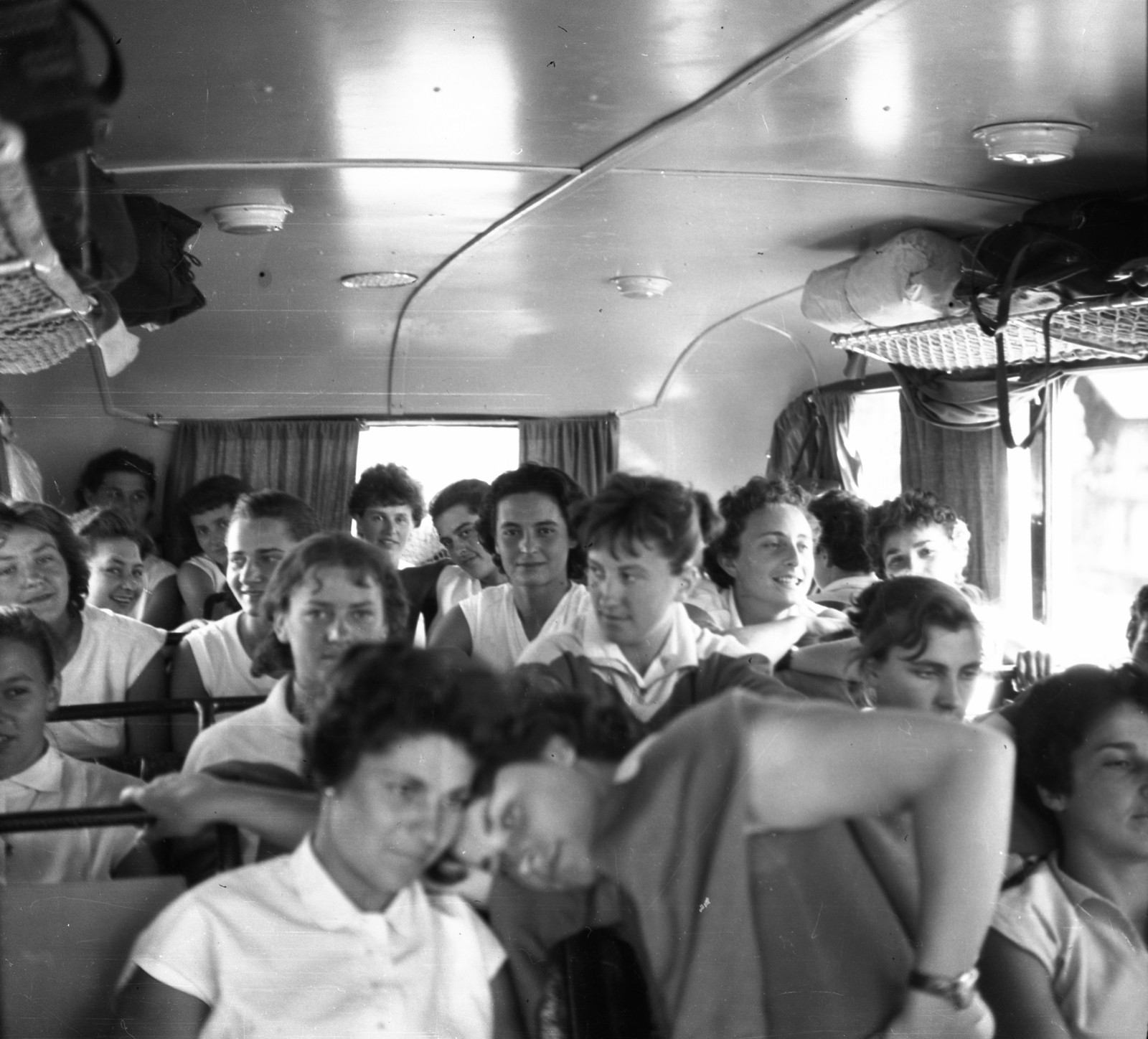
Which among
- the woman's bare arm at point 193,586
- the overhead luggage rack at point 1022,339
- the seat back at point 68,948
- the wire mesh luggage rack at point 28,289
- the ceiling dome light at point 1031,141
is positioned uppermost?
the ceiling dome light at point 1031,141

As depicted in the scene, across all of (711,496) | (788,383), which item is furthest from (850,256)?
(711,496)

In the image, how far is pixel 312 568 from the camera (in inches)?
35.9

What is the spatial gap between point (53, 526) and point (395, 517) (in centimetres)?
29

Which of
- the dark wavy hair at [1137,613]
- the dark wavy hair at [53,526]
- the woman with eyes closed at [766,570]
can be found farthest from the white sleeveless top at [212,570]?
the dark wavy hair at [1137,613]

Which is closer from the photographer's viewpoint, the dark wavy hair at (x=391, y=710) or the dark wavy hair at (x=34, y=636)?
the dark wavy hair at (x=391, y=710)

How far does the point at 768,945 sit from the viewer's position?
0.97 m

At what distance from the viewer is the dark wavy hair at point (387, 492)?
0.93 meters

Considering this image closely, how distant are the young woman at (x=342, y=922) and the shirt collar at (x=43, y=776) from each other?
0.14 meters

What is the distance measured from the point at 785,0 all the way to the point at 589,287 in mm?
257

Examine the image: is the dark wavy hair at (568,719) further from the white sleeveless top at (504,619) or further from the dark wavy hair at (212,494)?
the dark wavy hair at (212,494)

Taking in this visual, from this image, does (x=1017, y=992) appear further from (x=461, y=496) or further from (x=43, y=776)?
(x=43, y=776)

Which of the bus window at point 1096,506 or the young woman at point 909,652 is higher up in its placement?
the bus window at point 1096,506

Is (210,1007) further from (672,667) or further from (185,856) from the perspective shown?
(672,667)

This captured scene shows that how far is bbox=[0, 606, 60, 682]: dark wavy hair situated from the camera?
0.99m
